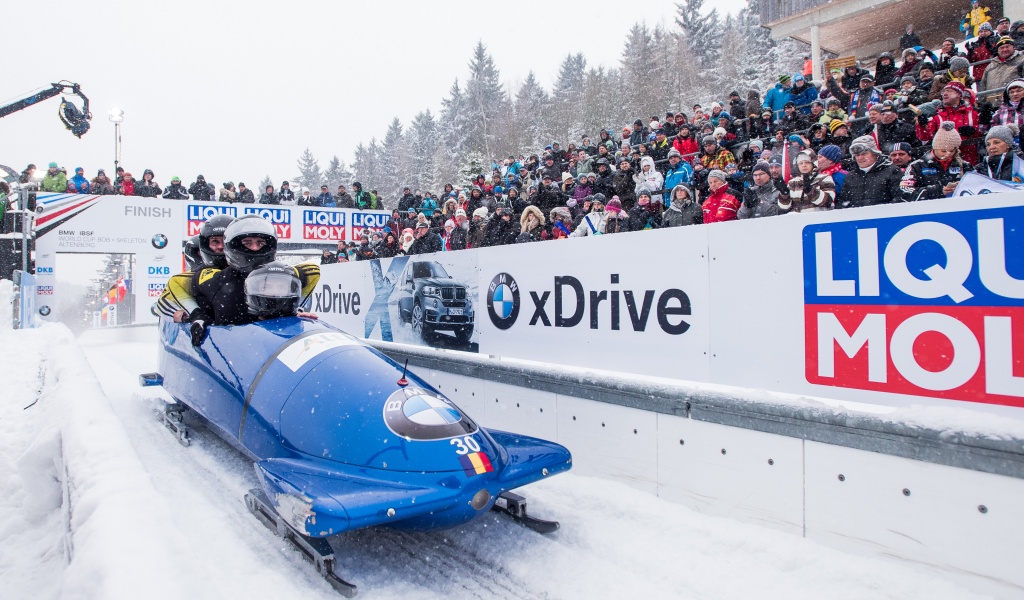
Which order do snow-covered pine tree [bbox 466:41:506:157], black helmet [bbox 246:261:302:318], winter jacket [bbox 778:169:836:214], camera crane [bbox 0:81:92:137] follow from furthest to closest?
snow-covered pine tree [bbox 466:41:506:157], camera crane [bbox 0:81:92:137], winter jacket [bbox 778:169:836:214], black helmet [bbox 246:261:302:318]

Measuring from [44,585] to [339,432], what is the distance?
3.99ft

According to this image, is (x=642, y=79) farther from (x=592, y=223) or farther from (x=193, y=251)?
(x=193, y=251)

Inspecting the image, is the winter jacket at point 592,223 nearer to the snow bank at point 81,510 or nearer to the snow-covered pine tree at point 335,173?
the snow bank at point 81,510

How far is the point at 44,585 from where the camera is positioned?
7.46 ft

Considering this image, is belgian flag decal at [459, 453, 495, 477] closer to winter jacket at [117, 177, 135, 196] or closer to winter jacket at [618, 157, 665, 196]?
winter jacket at [618, 157, 665, 196]

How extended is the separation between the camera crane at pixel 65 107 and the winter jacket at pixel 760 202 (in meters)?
14.6

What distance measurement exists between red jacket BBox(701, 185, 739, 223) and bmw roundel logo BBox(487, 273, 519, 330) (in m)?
1.74

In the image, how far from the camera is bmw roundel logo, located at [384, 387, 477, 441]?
2377 millimetres

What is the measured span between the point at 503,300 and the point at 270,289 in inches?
62.9

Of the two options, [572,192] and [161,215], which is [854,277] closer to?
[572,192]

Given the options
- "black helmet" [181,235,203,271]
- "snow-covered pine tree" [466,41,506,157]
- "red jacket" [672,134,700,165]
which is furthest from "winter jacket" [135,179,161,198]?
"snow-covered pine tree" [466,41,506,157]

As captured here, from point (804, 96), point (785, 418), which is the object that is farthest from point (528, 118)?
point (785, 418)

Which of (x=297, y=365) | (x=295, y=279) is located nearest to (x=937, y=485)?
(x=297, y=365)

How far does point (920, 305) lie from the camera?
2.23m
